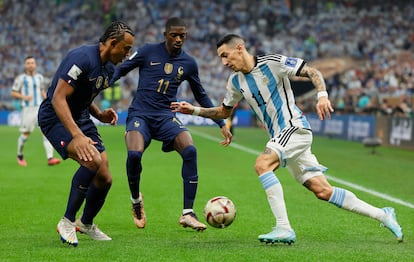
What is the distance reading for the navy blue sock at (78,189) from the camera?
7897mm

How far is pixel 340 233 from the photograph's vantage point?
859 cm

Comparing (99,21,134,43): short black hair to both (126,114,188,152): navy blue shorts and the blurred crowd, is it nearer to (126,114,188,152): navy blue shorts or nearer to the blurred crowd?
(126,114,188,152): navy blue shorts

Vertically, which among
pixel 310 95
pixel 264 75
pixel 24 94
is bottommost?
pixel 310 95

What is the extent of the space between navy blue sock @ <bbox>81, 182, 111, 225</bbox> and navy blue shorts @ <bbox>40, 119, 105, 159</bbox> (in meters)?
0.41

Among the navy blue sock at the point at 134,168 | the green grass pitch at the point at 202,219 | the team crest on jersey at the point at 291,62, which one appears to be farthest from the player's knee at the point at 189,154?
the team crest on jersey at the point at 291,62

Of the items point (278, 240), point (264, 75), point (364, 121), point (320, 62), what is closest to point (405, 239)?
point (278, 240)

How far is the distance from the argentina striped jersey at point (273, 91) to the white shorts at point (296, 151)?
9 cm

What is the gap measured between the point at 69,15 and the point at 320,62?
1570 cm

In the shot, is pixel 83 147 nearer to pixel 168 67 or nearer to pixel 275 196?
pixel 275 196

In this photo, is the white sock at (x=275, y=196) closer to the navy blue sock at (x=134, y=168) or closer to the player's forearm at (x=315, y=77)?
the player's forearm at (x=315, y=77)

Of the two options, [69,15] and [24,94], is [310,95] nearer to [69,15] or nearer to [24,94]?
[69,15]

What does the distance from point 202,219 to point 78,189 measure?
2238 millimetres

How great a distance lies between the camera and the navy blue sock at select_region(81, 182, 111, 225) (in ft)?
27.3

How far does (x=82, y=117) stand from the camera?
8258mm
